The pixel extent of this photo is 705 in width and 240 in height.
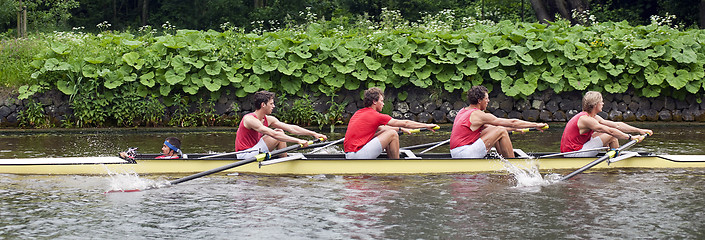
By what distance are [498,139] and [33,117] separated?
8767 mm

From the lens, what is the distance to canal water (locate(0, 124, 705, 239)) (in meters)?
6.67

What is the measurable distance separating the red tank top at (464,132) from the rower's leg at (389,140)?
70cm

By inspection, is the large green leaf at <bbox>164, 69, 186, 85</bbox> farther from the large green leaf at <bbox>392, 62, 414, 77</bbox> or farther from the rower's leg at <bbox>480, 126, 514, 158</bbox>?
the rower's leg at <bbox>480, 126, 514, 158</bbox>

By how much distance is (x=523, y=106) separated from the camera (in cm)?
1515

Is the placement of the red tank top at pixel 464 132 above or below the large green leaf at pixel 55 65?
below

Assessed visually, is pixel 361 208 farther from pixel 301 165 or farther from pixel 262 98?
pixel 262 98

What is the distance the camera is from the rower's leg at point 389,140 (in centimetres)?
944

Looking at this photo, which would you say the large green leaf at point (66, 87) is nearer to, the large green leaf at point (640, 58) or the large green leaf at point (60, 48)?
the large green leaf at point (60, 48)

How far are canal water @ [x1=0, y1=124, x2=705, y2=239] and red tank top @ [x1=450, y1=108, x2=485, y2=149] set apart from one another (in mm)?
468

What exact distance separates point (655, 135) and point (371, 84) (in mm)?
4958

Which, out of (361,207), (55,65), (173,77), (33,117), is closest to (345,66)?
(173,77)

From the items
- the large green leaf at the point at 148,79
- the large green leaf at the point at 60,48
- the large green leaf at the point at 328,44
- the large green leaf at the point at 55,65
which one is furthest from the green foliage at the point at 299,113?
the large green leaf at the point at 60,48

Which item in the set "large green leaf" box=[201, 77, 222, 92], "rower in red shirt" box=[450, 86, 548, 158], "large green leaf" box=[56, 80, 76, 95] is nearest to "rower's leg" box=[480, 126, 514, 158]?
"rower in red shirt" box=[450, 86, 548, 158]

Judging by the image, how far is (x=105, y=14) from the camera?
2739 centimetres
